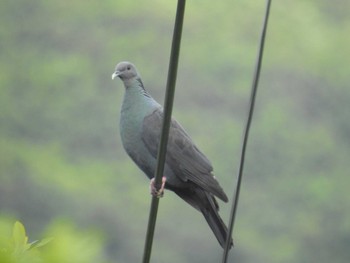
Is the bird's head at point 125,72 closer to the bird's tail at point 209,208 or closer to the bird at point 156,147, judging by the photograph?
the bird at point 156,147

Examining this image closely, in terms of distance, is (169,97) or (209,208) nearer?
(169,97)

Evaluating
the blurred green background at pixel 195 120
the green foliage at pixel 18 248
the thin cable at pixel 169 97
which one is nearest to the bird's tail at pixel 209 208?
the thin cable at pixel 169 97

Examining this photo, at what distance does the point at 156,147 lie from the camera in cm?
245

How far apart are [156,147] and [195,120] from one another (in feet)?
39.4

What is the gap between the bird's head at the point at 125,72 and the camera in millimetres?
2414

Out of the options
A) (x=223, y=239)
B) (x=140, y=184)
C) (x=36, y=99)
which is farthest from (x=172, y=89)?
(x=36, y=99)

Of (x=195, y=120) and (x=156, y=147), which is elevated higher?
(x=156, y=147)

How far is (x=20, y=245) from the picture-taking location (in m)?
0.89

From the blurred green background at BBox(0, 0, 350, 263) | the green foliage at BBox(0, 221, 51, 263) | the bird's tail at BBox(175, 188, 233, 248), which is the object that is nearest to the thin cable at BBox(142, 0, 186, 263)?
the green foliage at BBox(0, 221, 51, 263)

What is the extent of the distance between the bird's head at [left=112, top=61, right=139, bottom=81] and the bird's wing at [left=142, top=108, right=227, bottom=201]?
0.29ft

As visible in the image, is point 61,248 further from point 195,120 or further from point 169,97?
point 195,120

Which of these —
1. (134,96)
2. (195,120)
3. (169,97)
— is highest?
(169,97)

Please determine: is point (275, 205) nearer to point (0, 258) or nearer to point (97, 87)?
point (97, 87)

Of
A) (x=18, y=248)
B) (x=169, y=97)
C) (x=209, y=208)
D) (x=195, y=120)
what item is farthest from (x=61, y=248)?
(x=195, y=120)
